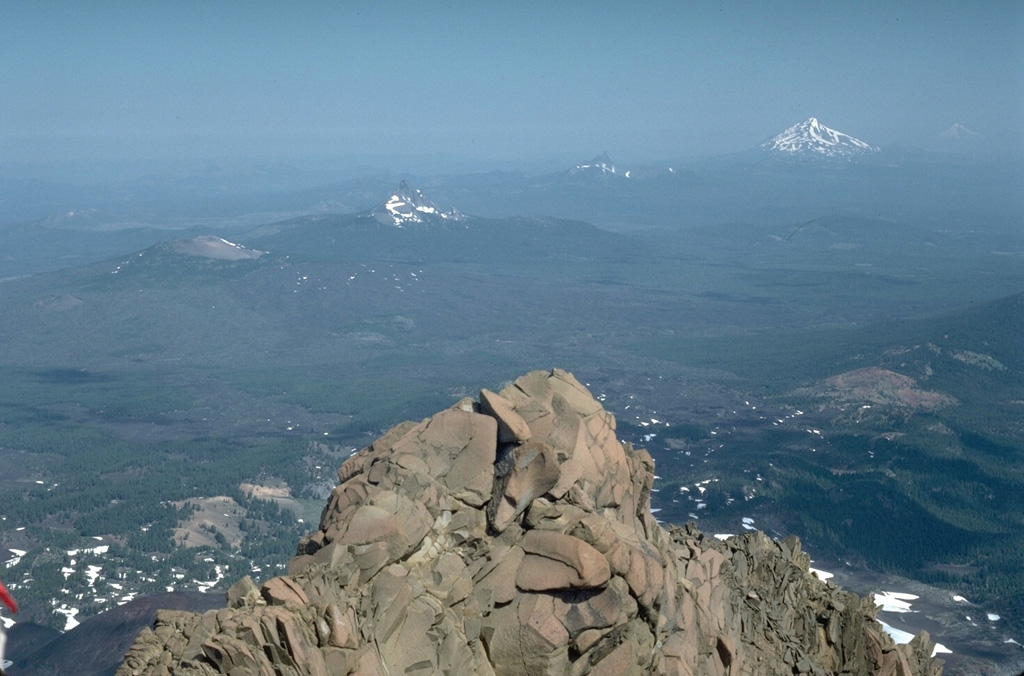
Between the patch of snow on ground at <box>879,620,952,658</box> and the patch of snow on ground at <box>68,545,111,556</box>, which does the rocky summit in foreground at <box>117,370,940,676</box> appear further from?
the patch of snow on ground at <box>68,545,111,556</box>

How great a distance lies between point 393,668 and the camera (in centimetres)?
2184

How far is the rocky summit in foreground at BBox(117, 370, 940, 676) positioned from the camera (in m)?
21.6

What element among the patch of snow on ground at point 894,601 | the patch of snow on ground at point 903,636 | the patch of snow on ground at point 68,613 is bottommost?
the patch of snow on ground at point 68,613

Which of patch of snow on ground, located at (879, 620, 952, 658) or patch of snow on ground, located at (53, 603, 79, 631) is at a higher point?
patch of snow on ground, located at (879, 620, 952, 658)

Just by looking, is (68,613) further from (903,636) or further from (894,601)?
(894,601)

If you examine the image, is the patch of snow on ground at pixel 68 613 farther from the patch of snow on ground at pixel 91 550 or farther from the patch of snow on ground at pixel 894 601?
the patch of snow on ground at pixel 894 601

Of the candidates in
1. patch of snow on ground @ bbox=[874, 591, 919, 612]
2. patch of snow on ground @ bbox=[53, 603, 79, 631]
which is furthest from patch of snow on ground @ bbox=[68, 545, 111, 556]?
patch of snow on ground @ bbox=[874, 591, 919, 612]

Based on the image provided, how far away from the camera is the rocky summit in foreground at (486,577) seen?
21.6 m

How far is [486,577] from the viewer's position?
24.6 metres

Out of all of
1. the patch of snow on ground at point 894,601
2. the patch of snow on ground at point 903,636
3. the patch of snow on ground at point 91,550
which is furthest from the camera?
the patch of snow on ground at point 91,550

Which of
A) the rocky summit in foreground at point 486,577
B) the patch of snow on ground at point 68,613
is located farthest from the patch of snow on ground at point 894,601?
the patch of snow on ground at point 68,613

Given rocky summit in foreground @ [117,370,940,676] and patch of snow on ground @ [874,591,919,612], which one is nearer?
rocky summit in foreground @ [117,370,940,676]

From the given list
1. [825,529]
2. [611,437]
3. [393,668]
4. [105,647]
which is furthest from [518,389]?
[825,529]

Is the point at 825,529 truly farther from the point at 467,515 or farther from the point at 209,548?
the point at 467,515
